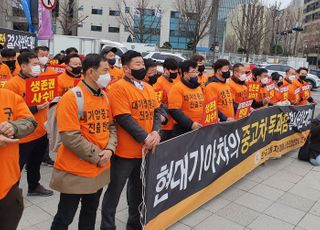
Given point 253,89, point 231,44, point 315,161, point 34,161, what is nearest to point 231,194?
point 253,89

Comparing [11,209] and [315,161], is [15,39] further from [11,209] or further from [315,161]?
[315,161]

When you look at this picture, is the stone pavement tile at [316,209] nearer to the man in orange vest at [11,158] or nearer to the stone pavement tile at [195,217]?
the stone pavement tile at [195,217]

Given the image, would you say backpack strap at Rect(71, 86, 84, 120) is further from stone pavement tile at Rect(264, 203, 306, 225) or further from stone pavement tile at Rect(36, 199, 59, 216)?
stone pavement tile at Rect(264, 203, 306, 225)

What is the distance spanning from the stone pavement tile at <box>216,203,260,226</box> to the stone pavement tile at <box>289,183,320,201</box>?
45.7 inches

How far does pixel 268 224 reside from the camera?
4223mm

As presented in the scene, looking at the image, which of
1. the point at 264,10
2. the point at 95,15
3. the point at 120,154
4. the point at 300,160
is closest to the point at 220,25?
the point at 95,15

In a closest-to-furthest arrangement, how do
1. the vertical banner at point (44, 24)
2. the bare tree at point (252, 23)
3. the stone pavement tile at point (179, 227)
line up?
the stone pavement tile at point (179, 227) < the vertical banner at point (44, 24) < the bare tree at point (252, 23)

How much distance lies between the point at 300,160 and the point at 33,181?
506 centimetres

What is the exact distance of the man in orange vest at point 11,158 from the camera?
2.40 metres

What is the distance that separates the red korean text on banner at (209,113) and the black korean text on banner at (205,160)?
0.07 m

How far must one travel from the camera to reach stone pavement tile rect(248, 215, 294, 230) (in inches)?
163

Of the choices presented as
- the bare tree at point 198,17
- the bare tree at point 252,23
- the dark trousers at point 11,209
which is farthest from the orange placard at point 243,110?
the bare tree at point 252,23

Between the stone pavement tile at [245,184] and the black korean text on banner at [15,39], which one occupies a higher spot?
the black korean text on banner at [15,39]

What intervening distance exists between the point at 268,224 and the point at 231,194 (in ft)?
2.88
